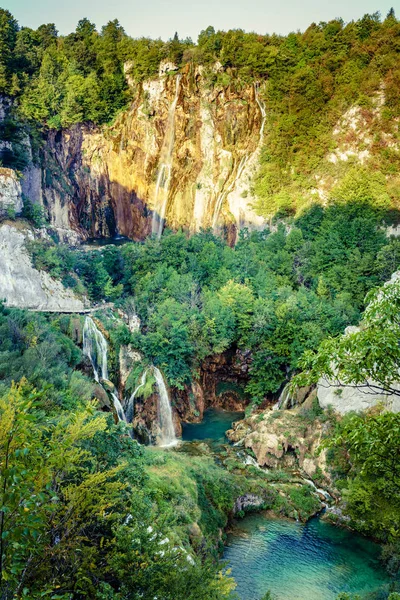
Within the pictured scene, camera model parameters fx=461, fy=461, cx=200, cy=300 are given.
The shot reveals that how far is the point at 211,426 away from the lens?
26.7 meters

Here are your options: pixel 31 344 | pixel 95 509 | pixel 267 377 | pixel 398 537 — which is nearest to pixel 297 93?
pixel 267 377

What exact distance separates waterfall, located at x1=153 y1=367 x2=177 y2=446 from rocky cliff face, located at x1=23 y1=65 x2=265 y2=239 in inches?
751

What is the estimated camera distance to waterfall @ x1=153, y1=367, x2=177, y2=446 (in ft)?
81.4

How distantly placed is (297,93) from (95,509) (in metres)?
40.0

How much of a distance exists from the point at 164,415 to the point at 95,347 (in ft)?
17.5

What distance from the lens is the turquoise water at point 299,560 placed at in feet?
45.6

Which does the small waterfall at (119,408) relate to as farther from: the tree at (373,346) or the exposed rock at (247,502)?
the tree at (373,346)

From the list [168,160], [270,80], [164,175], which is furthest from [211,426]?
[270,80]

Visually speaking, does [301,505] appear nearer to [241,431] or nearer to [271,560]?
[271,560]

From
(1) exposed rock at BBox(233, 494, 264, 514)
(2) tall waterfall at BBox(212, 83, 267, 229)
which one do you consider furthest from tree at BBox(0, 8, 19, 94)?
(1) exposed rock at BBox(233, 494, 264, 514)

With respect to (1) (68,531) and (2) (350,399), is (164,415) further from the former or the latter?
(1) (68,531)

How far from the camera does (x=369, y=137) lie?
121ft

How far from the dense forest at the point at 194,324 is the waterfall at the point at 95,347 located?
498 millimetres

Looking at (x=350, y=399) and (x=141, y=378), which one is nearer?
(x=350, y=399)
